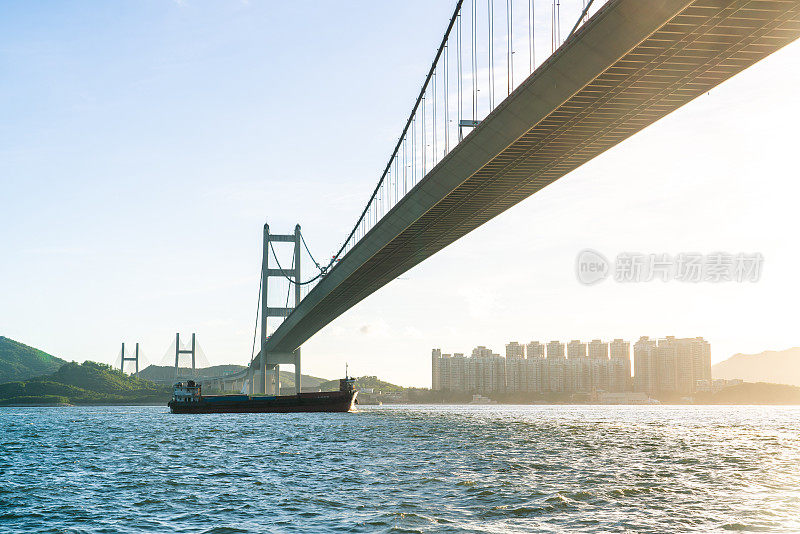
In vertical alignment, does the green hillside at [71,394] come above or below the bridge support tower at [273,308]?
below

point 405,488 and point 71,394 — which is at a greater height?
point 405,488

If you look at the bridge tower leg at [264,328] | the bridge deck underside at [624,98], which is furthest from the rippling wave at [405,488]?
the bridge tower leg at [264,328]

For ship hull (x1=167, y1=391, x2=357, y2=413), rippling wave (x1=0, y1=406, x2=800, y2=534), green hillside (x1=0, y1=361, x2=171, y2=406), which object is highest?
rippling wave (x1=0, y1=406, x2=800, y2=534)

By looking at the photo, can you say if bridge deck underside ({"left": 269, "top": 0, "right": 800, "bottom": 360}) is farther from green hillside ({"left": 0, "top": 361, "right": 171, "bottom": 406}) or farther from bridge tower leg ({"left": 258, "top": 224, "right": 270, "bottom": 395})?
green hillside ({"left": 0, "top": 361, "right": 171, "bottom": 406})

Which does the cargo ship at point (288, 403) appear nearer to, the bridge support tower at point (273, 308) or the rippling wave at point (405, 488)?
the bridge support tower at point (273, 308)

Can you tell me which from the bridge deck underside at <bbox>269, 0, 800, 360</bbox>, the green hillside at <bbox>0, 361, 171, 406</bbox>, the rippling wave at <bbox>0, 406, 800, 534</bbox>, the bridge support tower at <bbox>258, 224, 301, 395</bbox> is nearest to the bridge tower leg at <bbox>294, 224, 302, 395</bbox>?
the bridge support tower at <bbox>258, 224, 301, 395</bbox>

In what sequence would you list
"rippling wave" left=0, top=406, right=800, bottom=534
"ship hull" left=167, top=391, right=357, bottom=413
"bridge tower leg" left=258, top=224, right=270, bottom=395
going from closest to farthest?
"rippling wave" left=0, top=406, right=800, bottom=534, "ship hull" left=167, top=391, right=357, bottom=413, "bridge tower leg" left=258, top=224, right=270, bottom=395

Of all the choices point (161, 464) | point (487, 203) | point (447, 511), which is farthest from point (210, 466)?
point (487, 203)

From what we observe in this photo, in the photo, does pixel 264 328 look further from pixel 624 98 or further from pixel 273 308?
pixel 624 98

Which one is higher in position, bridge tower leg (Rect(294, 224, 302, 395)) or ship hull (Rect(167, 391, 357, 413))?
bridge tower leg (Rect(294, 224, 302, 395))

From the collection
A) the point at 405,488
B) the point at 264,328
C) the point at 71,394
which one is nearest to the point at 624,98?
the point at 405,488
